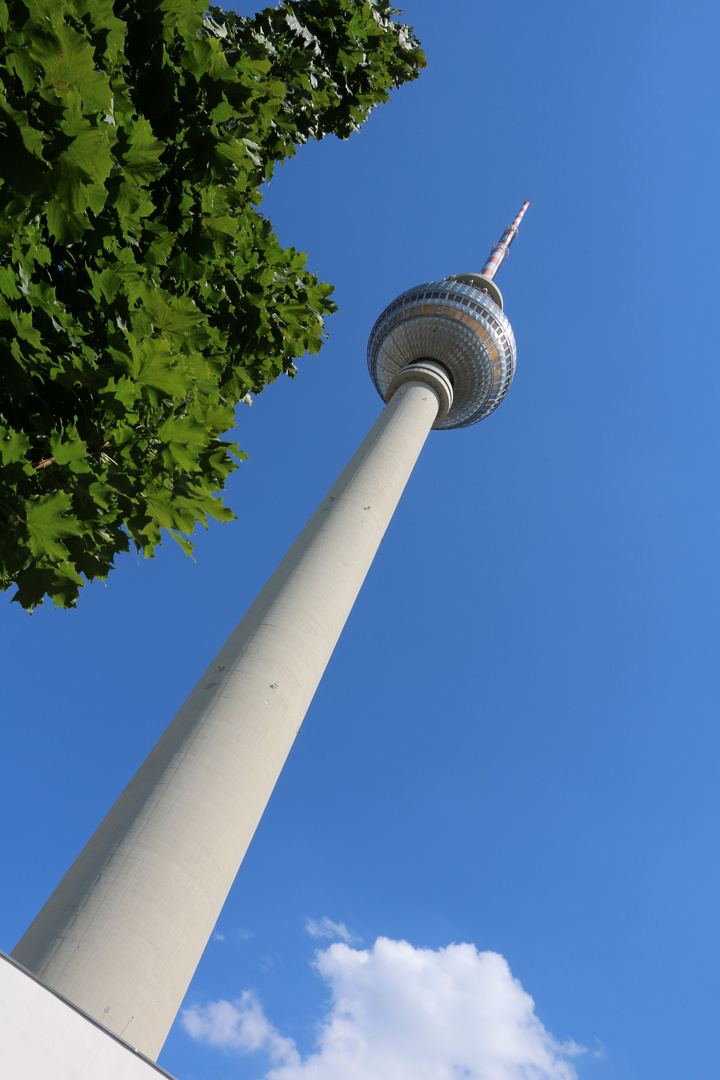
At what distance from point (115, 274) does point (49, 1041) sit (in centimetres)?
630

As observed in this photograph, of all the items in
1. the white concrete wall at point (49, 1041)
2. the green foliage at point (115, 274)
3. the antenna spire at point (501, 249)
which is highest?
the antenna spire at point (501, 249)

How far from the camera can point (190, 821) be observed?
593 inches

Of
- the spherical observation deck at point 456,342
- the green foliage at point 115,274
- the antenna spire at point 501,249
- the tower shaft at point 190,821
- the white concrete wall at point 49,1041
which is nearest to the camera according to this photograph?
the green foliage at point 115,274

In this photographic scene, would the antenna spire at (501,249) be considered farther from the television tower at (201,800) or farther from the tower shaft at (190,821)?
the tower shaft at (190,821)

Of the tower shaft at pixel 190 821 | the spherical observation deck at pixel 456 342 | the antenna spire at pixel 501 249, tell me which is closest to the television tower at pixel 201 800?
the tower shaft at pixel 190 821

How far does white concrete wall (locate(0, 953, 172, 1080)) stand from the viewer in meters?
5.05

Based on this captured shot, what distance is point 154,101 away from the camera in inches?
267

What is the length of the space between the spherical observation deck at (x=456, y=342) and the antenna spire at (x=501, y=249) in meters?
11.7

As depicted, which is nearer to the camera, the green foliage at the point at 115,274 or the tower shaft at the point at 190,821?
the green foliage at the point at 115,274

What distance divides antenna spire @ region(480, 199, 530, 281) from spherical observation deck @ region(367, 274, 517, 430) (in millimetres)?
11733

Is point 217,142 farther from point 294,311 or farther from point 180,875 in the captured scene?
point 180,875

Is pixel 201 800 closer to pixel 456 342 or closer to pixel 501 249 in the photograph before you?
pixel 456 342

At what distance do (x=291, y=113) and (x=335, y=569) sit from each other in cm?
1629

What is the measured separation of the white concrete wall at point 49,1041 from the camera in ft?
16.6
